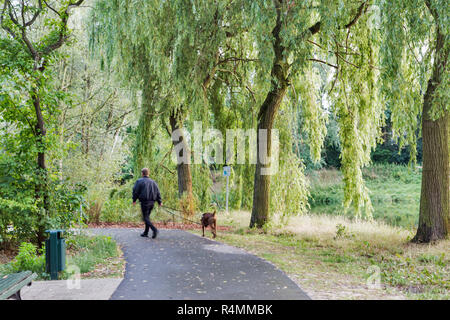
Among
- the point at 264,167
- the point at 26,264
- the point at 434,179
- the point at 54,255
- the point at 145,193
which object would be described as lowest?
the point at 26,264

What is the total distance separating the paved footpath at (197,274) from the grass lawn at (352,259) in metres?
0.45

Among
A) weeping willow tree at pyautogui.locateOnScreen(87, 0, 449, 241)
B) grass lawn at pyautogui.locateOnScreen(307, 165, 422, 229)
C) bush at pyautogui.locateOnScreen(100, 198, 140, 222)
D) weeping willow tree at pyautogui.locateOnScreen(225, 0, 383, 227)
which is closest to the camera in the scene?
weeping willow tree at pyautogui.locateOnScreen(87, 0, 449, 241)

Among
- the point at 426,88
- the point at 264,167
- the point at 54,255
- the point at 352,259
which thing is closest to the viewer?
the point at 54,255

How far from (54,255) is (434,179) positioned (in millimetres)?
7896

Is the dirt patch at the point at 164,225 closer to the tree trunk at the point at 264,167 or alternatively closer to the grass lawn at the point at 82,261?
the tree trunk at the point at 264,167

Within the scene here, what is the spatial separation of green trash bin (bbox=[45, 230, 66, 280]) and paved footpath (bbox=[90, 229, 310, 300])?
42.3 inches

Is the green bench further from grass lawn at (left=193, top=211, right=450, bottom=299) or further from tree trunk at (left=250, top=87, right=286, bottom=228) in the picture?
tree trunk at (left=250, top=87, right=286, bottom=228)

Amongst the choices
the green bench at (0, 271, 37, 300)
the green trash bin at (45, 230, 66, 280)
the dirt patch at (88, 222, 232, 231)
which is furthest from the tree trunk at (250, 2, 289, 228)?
the green bench at (0, 271, 37, 300)

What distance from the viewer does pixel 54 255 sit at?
268 inches

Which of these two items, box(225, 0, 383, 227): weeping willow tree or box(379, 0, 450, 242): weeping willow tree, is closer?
box(379, 0, 450, 242): weeping willow tree

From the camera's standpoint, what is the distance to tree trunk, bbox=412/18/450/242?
9.38 meters

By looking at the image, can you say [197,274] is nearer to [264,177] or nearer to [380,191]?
[264,177]

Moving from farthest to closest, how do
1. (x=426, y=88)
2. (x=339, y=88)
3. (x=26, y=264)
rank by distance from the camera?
1. (x=339, y=88)
2. (x=426, y=88)
3. (x=26, y=264)

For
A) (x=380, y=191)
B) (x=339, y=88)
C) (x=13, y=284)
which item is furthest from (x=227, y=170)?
(x=380, y=191)
